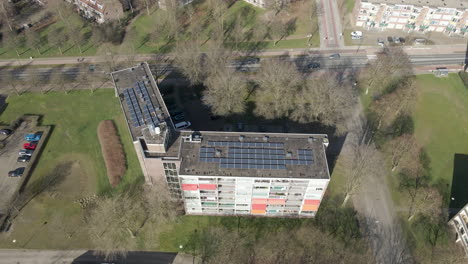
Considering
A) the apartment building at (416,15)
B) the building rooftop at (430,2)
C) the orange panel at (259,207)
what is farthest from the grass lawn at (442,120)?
the orange panel at (259,207)

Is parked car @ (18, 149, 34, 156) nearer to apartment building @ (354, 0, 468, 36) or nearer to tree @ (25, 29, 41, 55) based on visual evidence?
tree @ (25, 29, 41, 55)

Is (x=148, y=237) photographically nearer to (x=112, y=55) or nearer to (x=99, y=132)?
(x=99, y=132)

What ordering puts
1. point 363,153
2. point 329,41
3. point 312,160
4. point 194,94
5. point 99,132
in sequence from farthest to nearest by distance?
point 329,41 < point 194,94 < point 99,132 < point 363,153 < point 312,160

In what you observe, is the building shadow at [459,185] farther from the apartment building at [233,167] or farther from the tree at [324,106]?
the apartment building at [233,167]

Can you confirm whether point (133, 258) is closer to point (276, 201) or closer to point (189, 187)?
point (189, 187)

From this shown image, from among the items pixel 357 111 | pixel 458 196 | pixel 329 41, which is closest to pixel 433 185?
pixel 458 196


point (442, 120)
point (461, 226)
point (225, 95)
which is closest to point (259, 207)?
point (225, 95)
